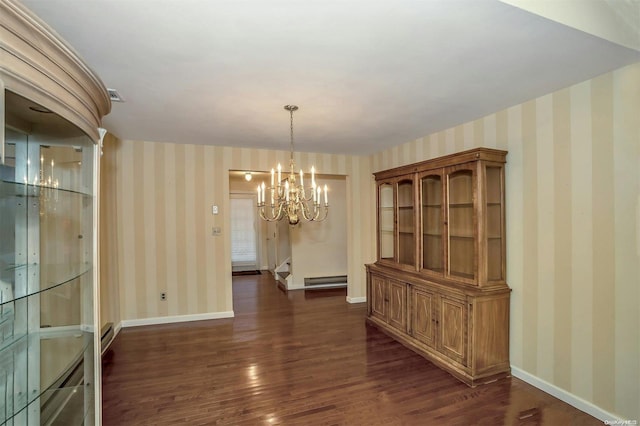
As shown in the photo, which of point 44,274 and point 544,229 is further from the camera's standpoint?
point 544,229

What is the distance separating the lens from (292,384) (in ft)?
8.80

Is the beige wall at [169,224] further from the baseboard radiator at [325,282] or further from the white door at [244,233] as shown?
the white door at [244,233]

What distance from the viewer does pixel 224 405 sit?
7.86 feet

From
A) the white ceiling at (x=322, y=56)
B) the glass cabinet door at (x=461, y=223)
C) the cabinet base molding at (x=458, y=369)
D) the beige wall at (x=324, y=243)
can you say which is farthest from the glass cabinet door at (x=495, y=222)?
the beige wall at (x=324, y=243)

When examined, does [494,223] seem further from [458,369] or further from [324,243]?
[324,243]

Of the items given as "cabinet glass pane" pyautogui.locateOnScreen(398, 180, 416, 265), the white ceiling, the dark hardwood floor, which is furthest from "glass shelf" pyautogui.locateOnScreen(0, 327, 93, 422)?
"cabinet glass pane" pyautogui.locateOnScreen(398, 180, 416, 265)

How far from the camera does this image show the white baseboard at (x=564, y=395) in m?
2.20

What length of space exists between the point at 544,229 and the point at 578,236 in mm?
257

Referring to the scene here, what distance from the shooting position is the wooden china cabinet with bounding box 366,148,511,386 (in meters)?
2.73

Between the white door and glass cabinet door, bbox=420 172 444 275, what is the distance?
5684 mm

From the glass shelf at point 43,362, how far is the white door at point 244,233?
6621mm

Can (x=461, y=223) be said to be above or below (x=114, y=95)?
below

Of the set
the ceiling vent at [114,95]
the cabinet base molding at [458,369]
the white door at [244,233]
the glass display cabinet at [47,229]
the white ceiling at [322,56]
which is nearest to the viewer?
the glass display cabinet at [47,229]

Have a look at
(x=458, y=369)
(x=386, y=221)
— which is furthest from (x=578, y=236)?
(x=386, y=221)
